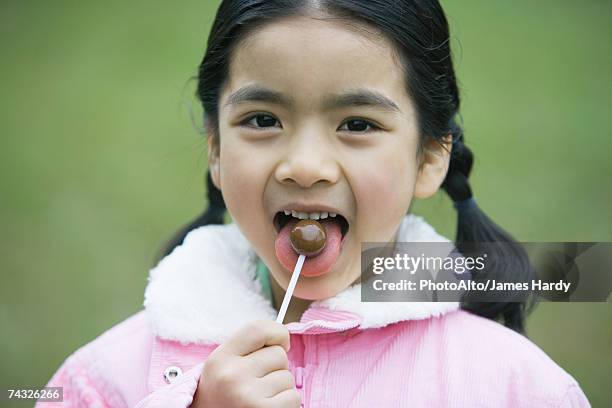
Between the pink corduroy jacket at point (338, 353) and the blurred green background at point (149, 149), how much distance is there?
0.82m

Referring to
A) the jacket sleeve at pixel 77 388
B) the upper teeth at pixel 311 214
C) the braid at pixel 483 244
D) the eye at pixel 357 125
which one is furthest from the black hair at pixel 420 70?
the jacket sleeve at pixel 77 388

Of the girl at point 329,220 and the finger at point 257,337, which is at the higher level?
the girl at point 329,220

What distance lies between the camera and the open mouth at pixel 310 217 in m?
1.16

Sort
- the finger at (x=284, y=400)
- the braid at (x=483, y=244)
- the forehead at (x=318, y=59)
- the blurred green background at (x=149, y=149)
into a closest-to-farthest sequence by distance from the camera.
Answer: the finger at (x=284, y=400) → the forehead at (x=318, y=59) → the braid at (x=483, y=244) → the blurred green background at (x=149, y=149)

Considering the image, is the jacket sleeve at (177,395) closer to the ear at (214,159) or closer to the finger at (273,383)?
the finger at (273,383)

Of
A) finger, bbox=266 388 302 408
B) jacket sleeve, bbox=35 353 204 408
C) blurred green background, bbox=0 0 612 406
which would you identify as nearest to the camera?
finger, bbox=266 388 302 408

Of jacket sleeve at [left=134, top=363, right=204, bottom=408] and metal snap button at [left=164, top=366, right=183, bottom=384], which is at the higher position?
metal snap button at [left=164, top=366, right=183, bottom=384]

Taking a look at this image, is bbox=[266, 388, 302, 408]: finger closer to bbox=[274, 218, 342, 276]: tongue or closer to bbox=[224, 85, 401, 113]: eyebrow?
bbox=[274, 218, 342, 276]: tongue

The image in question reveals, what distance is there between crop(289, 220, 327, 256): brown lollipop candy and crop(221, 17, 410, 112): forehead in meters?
0.17

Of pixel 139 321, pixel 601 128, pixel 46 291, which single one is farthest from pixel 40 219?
pixel 601 128

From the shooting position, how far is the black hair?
3.80 feet

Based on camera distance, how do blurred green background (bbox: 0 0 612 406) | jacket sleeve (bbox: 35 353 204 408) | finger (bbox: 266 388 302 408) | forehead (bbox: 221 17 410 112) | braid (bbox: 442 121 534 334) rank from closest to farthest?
finger (bbox: 266 388 302 408), forehead (bbox: 221 17 410 112), jacket sleeve (bbox: 35 353 204 408), braid (bbox: 442 121 534 334), blurred green background (bbox: 0 0 612 406)

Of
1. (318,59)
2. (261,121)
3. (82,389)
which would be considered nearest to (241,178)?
(261,121)

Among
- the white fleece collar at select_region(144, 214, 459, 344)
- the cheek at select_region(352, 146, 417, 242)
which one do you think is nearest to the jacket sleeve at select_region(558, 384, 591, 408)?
the white fleece collar at select_region(144, 214, 459, 344)
